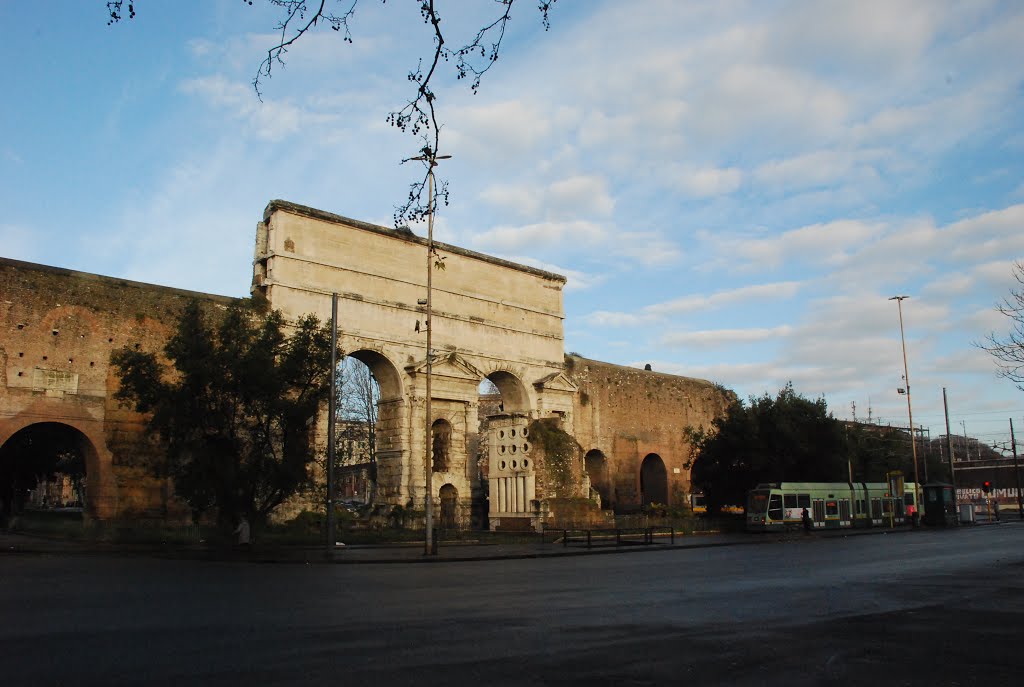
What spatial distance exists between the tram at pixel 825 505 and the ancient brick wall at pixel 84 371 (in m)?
21.7

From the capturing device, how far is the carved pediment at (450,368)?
106 ft

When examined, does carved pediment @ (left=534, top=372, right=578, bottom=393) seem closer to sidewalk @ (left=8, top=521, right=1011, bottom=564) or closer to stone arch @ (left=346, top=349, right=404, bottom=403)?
stone arch @ (left=346, top=349, right=404, bottom=403)

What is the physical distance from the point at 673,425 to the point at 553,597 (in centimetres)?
3673

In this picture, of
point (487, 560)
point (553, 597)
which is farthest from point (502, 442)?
point (553, 597)

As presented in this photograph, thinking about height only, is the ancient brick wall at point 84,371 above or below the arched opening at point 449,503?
above

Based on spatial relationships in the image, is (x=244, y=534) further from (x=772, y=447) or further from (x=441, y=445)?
(x=772, y=447)

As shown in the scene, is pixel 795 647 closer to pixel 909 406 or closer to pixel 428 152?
pixel 428 152

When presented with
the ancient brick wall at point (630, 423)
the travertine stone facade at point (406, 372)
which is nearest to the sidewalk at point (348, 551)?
the travertine stone facade at point (406, 372)

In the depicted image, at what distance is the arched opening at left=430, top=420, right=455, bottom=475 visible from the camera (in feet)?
109

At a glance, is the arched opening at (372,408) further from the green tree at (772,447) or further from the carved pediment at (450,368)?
the green tree at (772,447)

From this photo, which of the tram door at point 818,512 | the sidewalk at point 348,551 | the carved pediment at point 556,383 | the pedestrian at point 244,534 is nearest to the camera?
the sidewalk at point 348,551

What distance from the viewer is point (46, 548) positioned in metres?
20.3

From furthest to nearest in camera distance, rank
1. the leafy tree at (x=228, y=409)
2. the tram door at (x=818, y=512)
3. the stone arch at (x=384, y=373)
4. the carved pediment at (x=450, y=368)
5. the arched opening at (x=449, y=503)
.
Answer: the tram door at (x=818, y=512) < the arched opening at (x=449, y=503) < the carved pediment at (x=450, y=368) < the stone arch at (x=384, y=373) < the leafy tree at (x=228, y=409)

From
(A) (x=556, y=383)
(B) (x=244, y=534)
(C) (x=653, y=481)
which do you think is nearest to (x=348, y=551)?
(B) (x=244, y=534)
